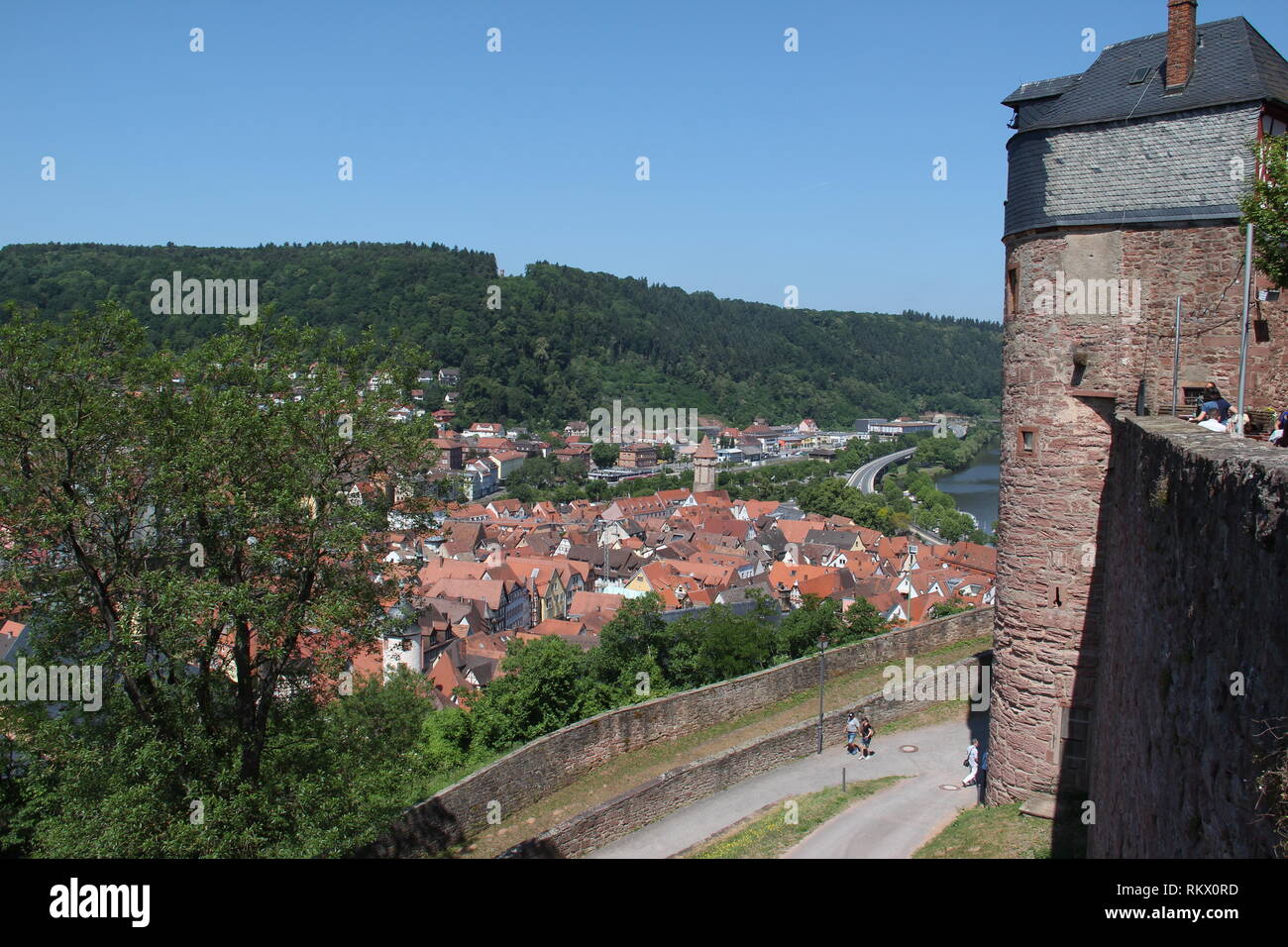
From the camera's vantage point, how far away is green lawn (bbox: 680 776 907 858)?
13977 mm

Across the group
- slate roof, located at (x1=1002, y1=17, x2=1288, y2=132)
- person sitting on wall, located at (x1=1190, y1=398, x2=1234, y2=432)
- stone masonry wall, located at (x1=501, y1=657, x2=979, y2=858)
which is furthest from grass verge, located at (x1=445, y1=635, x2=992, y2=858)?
slate roof, located at (x1=1002, y1=17, x2=1288, y2=132)

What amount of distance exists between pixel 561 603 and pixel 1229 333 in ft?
174

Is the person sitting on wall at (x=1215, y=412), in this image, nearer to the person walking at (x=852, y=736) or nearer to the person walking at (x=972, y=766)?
the person walking at (x=972, y=766)

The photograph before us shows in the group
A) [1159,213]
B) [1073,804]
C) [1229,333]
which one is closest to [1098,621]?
[1073,804]

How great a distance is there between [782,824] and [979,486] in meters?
112

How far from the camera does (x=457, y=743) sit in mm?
20375

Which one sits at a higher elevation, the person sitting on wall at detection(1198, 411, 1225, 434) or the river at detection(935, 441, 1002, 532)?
the person sitting on wall at detection(1198, 411, 1225, 434)

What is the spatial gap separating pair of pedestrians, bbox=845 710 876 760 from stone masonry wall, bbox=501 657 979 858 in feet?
2.15

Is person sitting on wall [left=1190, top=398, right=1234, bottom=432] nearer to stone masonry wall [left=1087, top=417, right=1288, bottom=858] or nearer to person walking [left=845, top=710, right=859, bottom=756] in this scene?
stone masonry wall [left=1087, top=417, right=1288, bottom=858]

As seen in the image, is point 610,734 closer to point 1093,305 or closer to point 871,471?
point 1093,305

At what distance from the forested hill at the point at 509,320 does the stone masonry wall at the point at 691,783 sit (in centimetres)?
9303

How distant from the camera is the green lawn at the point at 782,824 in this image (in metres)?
14.0

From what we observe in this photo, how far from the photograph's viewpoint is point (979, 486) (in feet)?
395

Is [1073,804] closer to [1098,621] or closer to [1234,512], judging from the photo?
[1098,621]
